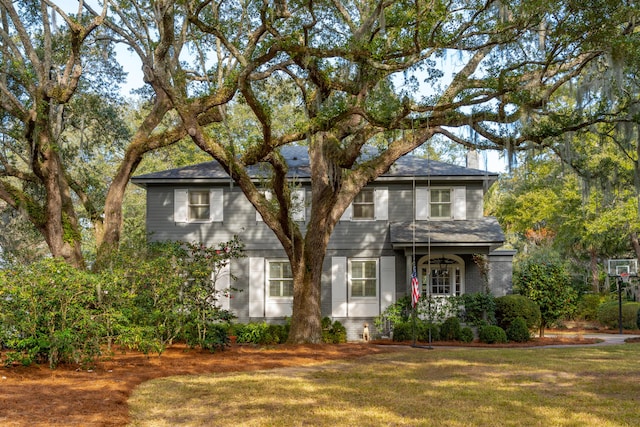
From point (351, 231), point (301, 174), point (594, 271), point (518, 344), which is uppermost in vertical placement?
point (301, 174)

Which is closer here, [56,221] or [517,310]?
[56,221]

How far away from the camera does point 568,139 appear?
1400cm

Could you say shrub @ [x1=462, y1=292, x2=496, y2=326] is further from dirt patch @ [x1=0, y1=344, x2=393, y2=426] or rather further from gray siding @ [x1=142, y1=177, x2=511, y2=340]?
dirt patch @ [x1=0, y1=344, x2=393, y2=426]

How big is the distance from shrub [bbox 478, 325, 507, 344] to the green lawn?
539 cm

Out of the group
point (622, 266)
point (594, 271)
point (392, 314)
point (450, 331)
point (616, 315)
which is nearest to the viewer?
point (450, 331)

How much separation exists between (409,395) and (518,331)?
421 inches

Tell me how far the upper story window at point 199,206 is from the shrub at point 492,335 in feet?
29.9

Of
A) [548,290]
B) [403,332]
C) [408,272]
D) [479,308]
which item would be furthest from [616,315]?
[403,332]

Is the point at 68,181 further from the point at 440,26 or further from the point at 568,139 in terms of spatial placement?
the point at 568,139

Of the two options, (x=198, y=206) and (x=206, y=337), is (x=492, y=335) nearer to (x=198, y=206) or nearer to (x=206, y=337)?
(x=206, y=337)

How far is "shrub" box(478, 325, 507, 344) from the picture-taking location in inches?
713

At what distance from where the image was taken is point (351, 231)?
20.8 m

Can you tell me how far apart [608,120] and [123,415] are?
10802 mm

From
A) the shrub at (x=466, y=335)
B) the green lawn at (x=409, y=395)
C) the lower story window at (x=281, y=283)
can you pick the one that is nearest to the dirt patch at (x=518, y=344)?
the shrub at (x=466, y=335)
